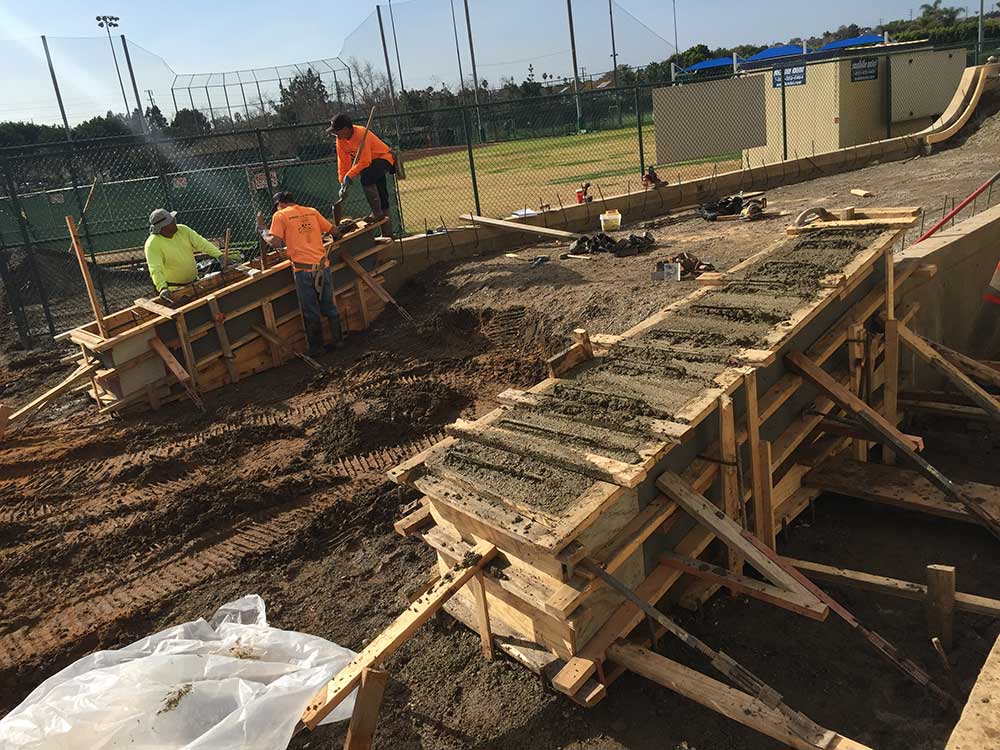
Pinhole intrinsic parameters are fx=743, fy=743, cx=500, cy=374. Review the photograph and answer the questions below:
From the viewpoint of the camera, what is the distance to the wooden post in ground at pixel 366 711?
308 centimetres

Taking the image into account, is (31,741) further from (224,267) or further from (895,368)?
(224,267)

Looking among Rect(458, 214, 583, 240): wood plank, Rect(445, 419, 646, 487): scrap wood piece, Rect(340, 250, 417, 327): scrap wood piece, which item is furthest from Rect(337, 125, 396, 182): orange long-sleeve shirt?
Rect(445, 419, 646, 487): scrap wood piece

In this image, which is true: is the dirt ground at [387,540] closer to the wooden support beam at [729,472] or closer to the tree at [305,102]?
the wooden support beam at [729,472]

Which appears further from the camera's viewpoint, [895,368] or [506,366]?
[506,366]

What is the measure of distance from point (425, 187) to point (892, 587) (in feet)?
71.3

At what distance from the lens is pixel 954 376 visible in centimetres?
585

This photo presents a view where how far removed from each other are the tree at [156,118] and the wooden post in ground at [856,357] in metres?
33.7

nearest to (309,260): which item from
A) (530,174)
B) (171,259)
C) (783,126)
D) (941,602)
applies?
(171,259)

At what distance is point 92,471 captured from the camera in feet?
23.6

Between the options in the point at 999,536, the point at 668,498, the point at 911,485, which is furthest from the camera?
the point at 911,485

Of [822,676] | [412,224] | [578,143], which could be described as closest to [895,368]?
[822,676]

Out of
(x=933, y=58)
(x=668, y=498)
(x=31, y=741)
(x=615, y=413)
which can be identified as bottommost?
(x=31, y=741)

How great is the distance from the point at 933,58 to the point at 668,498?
18.9 metres

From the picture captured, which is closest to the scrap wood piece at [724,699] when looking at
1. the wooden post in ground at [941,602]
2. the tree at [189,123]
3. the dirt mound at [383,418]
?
the wooden post in ground at [941,602]
